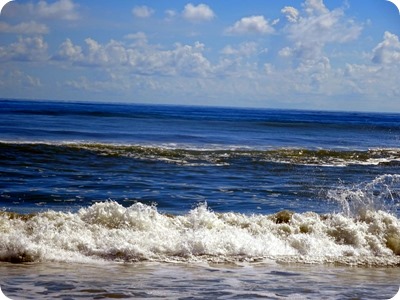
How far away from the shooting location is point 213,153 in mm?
13688

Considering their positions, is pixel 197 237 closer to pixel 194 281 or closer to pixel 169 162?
pixel 194 281

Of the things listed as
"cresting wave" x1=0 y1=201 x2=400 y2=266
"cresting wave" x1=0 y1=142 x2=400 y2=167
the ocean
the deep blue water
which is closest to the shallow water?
the ocean

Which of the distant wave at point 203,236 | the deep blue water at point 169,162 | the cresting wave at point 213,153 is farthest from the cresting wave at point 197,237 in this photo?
the cresting wave at point 213,153

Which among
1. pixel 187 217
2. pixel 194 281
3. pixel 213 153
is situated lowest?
pixel 194 281

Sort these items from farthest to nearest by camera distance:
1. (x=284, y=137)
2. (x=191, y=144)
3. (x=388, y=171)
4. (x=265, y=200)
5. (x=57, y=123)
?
(x=284, y=137), (x=57, y=123), (x=191, y=144), (x=388, y=171), (x=265, y=200)

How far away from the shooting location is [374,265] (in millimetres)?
6762

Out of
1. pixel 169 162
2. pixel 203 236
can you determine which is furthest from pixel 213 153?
pixel 203 236

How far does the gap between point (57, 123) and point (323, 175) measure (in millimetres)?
6971

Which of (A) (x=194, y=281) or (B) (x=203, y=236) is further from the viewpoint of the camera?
(B) (x=203, y=236)

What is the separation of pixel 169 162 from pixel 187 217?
4.79 m

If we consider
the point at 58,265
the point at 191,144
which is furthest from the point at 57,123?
the point at 58,265

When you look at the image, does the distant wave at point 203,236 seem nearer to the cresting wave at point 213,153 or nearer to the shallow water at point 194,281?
the shallow water at point 194,281

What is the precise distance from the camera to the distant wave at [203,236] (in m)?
6.46

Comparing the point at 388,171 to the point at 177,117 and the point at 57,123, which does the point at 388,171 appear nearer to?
the point at 57,123
